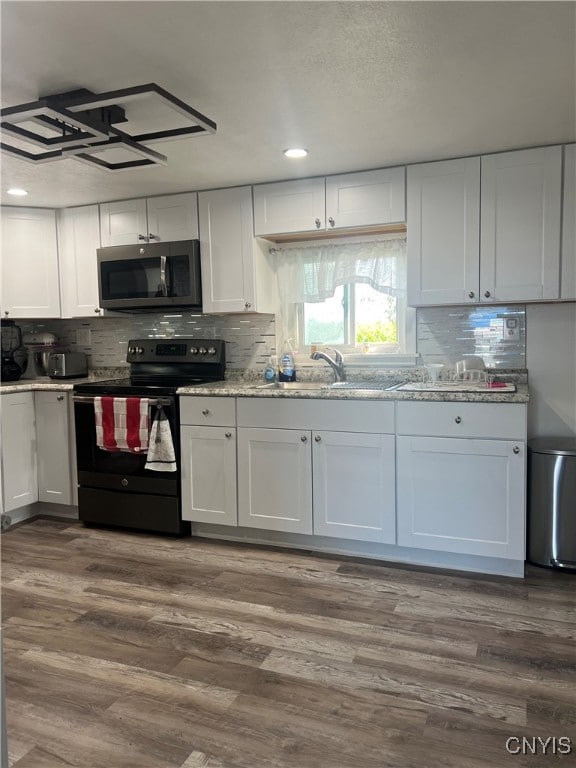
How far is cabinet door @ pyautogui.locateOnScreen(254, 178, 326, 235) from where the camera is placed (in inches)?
130

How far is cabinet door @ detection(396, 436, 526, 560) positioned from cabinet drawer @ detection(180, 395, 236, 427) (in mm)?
955

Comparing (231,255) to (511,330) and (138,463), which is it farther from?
(511,330)

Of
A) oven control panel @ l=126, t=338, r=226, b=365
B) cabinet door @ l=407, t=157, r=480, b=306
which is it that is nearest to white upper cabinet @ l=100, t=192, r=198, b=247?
oven control panel @ l=126, t=338, r=226, b=365

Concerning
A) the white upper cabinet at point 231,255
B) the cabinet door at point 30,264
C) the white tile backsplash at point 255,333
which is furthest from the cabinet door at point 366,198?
the cabinet door at point 30,264

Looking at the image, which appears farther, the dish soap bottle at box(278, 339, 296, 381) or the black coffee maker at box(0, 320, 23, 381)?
the black coffee maker at box(0, 320, 23, 381)

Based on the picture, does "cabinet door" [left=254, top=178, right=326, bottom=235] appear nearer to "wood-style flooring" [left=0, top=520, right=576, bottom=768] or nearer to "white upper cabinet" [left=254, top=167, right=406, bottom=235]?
"white upper cabinet" [left=254, top=167, right=406, bottom=235]

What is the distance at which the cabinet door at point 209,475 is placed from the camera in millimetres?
3227

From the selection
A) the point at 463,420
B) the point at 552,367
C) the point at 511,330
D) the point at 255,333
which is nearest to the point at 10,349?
the point at 255,333

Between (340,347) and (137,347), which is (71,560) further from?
(340,347)

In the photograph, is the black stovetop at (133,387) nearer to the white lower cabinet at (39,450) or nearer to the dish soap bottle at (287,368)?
the white lower cabinet at (39,450)

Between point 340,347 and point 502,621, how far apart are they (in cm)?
190

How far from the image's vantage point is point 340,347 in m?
3.70

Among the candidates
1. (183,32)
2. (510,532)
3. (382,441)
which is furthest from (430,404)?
(183,32)

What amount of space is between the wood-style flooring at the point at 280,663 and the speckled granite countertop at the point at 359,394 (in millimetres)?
864
